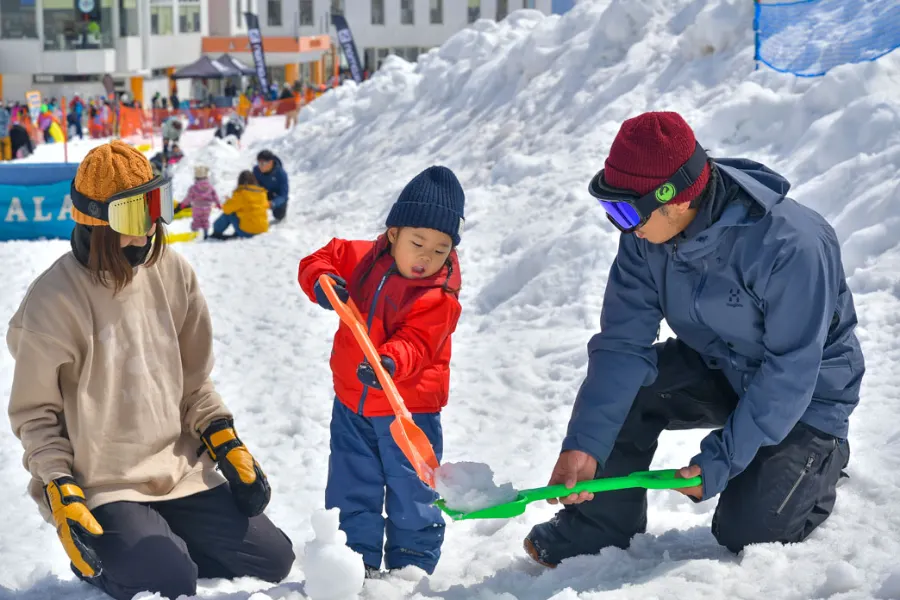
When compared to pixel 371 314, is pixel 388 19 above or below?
above

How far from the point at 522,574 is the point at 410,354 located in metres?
0.79

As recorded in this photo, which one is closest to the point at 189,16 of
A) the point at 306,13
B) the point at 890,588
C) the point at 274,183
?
the point at 306,13

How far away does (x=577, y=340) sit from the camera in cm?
A: 611

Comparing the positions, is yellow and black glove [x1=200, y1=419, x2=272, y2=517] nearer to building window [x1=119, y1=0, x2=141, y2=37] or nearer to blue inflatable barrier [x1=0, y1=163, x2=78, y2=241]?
blue inflatable barrier [x1=0, y1=163, x2=78, y2=241]

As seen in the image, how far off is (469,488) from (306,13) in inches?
2069

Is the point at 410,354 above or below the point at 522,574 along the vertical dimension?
above

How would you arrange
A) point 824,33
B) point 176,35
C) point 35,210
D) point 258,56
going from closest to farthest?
point 824,33, point 35,210, point 258,56, point 176,35

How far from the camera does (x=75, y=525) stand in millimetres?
2975

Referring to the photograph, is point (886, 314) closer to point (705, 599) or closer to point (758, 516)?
point (758, 516)

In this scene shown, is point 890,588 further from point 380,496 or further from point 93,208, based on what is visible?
point 93,208

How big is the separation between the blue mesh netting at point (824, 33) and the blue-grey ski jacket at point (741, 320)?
5083mm

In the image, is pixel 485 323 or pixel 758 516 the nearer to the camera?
pixel 758 516

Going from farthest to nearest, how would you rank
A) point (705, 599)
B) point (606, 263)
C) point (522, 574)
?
point (606, 263) → point (522, 574) → point (705, 599)

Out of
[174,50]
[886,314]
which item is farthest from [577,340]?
[174,50]
